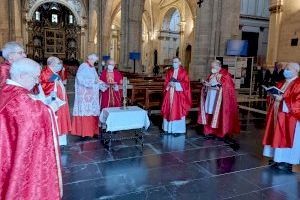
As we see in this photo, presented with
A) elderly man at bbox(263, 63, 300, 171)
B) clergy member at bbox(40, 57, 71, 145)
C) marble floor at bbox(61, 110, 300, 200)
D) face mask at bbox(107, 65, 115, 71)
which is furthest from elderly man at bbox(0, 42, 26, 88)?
elderly man at bbox(263, 63, 300, 171)

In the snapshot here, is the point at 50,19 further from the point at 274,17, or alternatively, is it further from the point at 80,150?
the point at 80,150

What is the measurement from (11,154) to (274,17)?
16.8 metres

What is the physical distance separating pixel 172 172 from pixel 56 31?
1647 inches

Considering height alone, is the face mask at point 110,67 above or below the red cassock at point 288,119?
above

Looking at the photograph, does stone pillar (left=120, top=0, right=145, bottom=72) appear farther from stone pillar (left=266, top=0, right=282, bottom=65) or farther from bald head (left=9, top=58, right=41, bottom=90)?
bald head (left=9, top=58, right=41, bottom=90)

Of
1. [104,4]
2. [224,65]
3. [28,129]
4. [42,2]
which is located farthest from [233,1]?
[42,2]

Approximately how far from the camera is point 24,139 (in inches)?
92.8

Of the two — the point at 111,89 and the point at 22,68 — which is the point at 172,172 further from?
the point at 111,89

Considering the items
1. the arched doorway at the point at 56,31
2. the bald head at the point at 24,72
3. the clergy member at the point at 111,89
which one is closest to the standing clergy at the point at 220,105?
the clergy member at the point at 111,89

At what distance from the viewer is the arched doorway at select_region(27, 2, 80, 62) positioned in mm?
41062

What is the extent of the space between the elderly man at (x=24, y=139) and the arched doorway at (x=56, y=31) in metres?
41.0

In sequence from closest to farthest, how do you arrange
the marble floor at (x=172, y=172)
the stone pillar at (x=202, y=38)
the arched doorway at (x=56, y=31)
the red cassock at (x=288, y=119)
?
the marble floor at (x=172, y=172)
the red cassock at (x=288, y=119)
the stone pillar at (x=202, y=38)
the arched doorway at (x=56, y=31)

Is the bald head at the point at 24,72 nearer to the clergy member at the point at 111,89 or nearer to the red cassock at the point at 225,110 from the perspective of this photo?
the clergy member at the point at 111,89

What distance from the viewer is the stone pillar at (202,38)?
1041cm
